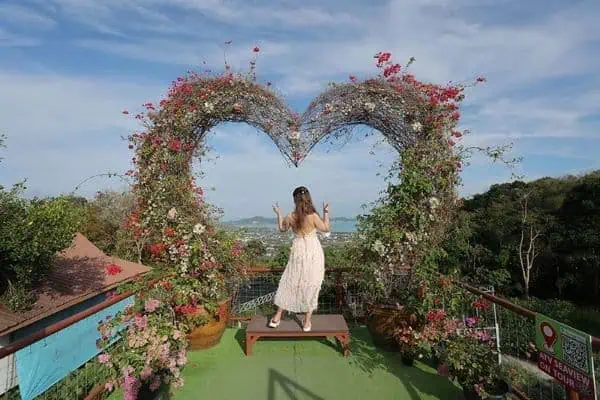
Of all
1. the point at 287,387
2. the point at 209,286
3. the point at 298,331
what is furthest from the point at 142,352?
the point at 209,286

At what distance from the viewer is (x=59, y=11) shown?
26.7 ft

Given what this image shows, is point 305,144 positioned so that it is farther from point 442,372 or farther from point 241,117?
point 442,372

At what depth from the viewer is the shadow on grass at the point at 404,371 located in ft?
11.3

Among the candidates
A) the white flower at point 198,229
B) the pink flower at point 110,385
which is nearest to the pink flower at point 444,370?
the pink flower at point 110,385

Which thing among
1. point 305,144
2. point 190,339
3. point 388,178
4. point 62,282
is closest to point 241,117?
point 305,144

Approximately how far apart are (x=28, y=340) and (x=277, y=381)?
6.72ft

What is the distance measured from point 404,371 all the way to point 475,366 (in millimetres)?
850

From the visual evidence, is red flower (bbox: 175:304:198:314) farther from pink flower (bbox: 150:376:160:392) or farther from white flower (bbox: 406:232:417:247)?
white flower (bbox: 406:232:417:247)

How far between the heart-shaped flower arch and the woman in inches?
34.4

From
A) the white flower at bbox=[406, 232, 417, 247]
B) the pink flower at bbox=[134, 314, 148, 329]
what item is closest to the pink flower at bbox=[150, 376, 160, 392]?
the pink flower at bbox=[134, 314, 148, 329]

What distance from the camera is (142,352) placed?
10.1ft

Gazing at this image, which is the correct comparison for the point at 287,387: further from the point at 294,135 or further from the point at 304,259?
the point at 294,135

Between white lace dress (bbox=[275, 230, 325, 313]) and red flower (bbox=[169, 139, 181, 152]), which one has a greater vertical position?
red flower (bbox=[169, 139, 181, 152])

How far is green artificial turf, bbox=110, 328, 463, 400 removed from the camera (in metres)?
3.43
